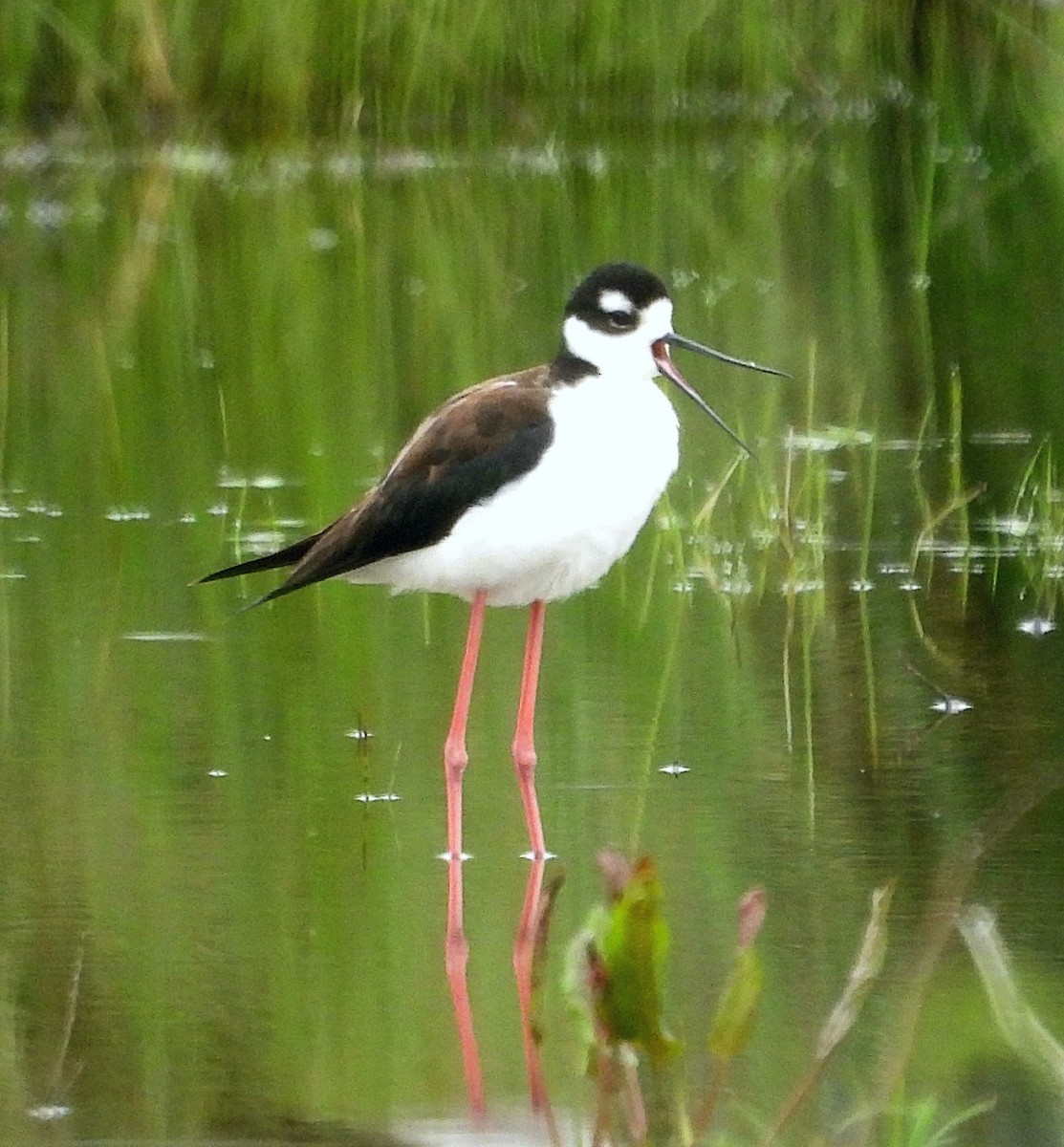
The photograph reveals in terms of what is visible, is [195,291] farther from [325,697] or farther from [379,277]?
[325,697]

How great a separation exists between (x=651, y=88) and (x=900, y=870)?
491 inches

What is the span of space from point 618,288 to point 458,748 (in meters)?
0.87

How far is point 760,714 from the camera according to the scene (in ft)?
17.7

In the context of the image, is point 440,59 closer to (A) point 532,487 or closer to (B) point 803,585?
(B) point 803,585

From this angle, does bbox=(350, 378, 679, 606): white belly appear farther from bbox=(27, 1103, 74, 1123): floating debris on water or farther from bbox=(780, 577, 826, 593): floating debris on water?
bbox=(27, 1103, 74, 1123): floating debris on water

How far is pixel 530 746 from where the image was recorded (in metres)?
4.93

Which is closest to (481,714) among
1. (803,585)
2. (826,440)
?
(803,585)

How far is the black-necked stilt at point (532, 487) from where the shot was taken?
4754 millimetres

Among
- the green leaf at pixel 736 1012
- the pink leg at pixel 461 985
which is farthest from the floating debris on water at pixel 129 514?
the green leaf at pixel 736 1012

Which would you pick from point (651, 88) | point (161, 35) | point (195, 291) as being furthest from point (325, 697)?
point (651, 88)

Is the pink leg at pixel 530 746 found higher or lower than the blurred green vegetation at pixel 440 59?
lower

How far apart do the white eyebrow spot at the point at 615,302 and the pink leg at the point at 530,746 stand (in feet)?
1.80

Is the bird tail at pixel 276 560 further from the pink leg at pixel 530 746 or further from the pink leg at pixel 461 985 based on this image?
the pink leg at pixel 461 985

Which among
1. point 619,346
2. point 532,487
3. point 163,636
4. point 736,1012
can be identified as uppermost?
point 619,346
